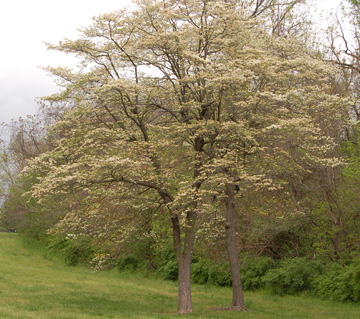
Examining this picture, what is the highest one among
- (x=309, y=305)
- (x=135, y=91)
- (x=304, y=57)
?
(x=304, y=57)

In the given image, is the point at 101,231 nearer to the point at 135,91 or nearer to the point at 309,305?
the point at 135,91

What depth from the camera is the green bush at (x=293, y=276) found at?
20734 mm

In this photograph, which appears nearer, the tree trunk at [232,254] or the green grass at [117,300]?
the green grass at [117,300]

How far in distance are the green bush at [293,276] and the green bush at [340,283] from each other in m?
0.55

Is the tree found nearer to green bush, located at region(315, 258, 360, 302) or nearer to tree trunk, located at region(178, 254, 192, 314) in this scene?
tree trunk, located at region(178, 254, 192, 314)

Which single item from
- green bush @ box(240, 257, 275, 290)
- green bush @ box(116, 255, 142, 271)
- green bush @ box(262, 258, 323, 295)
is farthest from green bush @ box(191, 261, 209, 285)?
green bush @ box(116, 255, 142, 271)

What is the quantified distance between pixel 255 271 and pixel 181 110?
10846 millimetres

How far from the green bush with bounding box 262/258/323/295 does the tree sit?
15.0 ft

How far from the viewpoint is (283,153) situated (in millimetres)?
15641

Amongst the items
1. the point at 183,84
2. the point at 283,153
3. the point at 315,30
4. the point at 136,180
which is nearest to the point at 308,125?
the point at 283,153

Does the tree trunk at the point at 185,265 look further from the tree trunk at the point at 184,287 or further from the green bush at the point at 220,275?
the green bush at the point at 220,275

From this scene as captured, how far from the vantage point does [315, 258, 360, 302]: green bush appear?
17906mm

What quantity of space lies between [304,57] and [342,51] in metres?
13.1

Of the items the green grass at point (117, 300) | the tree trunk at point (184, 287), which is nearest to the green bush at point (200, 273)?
the green grass at point (117, 300)
